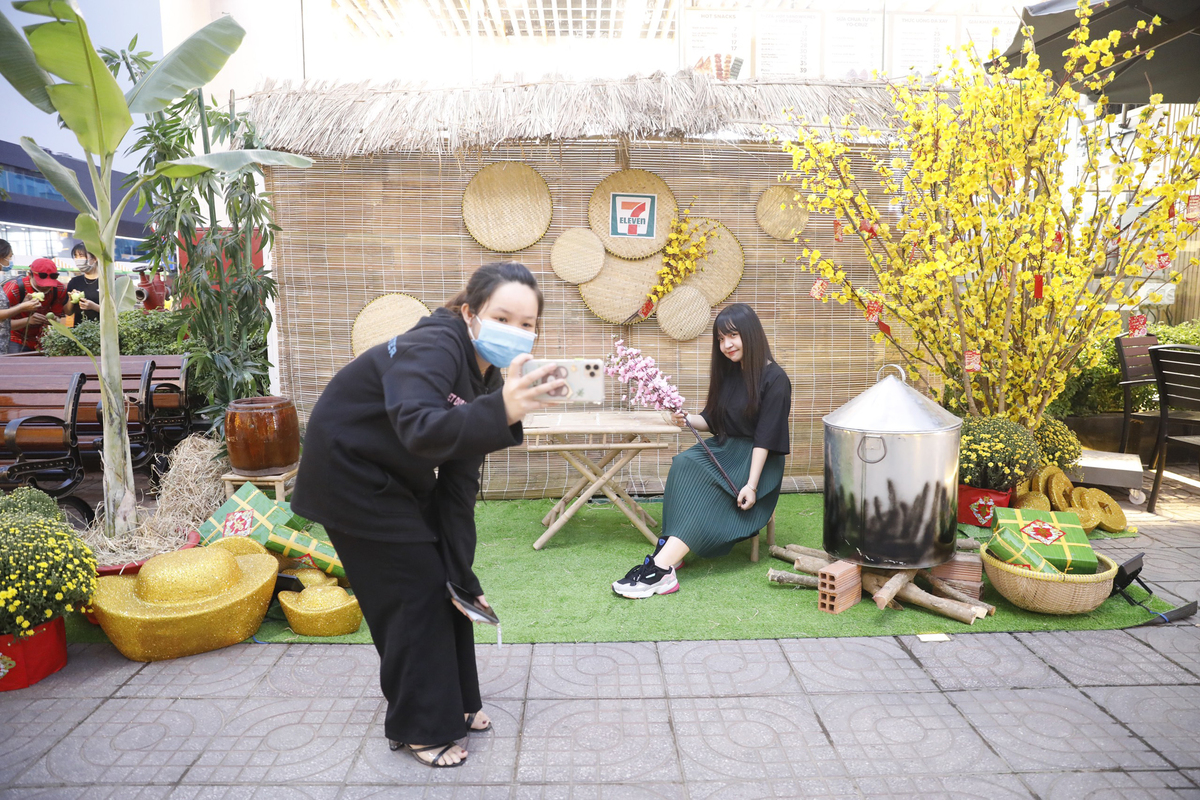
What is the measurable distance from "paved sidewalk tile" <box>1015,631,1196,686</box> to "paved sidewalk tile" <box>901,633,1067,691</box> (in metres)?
0.08

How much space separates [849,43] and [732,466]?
6052 millimetres

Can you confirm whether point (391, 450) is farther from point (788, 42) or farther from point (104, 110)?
point (788, 42)

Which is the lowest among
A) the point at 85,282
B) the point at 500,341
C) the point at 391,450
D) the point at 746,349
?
the point at 391,450

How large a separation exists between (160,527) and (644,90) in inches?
177

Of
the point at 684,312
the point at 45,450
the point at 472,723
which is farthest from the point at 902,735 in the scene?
the point at 45,450

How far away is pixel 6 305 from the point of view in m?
8.99

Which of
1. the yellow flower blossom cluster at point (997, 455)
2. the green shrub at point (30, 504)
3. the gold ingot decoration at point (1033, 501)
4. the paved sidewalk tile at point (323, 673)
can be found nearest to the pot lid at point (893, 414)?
the yellow flower blossom cluster at point (997, 455)

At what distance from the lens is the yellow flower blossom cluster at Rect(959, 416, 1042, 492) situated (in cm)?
507

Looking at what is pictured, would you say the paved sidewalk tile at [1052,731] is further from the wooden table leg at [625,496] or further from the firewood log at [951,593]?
the wooden table leg at [625,496]

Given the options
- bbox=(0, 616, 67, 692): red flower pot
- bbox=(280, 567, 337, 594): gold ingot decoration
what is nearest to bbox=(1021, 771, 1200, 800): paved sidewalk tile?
bbox=(280, 567, 337, 594): gold ingot decoration

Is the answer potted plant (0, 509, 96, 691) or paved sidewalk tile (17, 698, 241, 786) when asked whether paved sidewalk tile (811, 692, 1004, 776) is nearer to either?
paved sidewalk tile (17, 698, 241, 786)

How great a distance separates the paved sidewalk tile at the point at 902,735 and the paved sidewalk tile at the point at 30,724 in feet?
9.81

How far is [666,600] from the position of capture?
4453mm

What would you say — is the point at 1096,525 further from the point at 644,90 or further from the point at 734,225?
the point at 644,90
